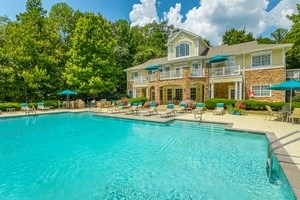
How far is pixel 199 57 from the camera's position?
23062 millimetres

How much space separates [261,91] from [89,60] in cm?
2341

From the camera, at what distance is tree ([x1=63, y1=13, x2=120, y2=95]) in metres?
26.8

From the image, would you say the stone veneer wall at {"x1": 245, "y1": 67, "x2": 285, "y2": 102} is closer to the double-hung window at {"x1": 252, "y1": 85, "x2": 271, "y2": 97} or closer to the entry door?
the double-hung window at {"x1": 252, "y1": 85, "x2": 271, "y2": 97}

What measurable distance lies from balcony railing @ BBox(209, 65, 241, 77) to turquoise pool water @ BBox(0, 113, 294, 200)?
12.0 m

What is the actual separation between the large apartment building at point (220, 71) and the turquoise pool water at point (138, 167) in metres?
11.4

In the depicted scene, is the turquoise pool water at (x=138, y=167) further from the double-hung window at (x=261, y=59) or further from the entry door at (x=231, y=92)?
the entry door at (x=231, y=92)

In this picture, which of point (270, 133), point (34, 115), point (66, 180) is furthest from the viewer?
point (34, 115)

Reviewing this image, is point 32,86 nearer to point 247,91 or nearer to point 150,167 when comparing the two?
point 150,167

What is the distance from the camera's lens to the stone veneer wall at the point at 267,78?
707 inches

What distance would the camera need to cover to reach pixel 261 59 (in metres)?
19.2

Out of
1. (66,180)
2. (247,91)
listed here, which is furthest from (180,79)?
(66,180)

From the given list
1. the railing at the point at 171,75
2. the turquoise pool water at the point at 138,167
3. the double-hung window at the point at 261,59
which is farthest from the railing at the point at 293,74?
the turquoise pool water at the point at 138,167

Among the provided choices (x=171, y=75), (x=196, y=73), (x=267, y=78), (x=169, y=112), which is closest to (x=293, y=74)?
(x=267, y=78)

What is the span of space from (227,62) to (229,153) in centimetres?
1680
